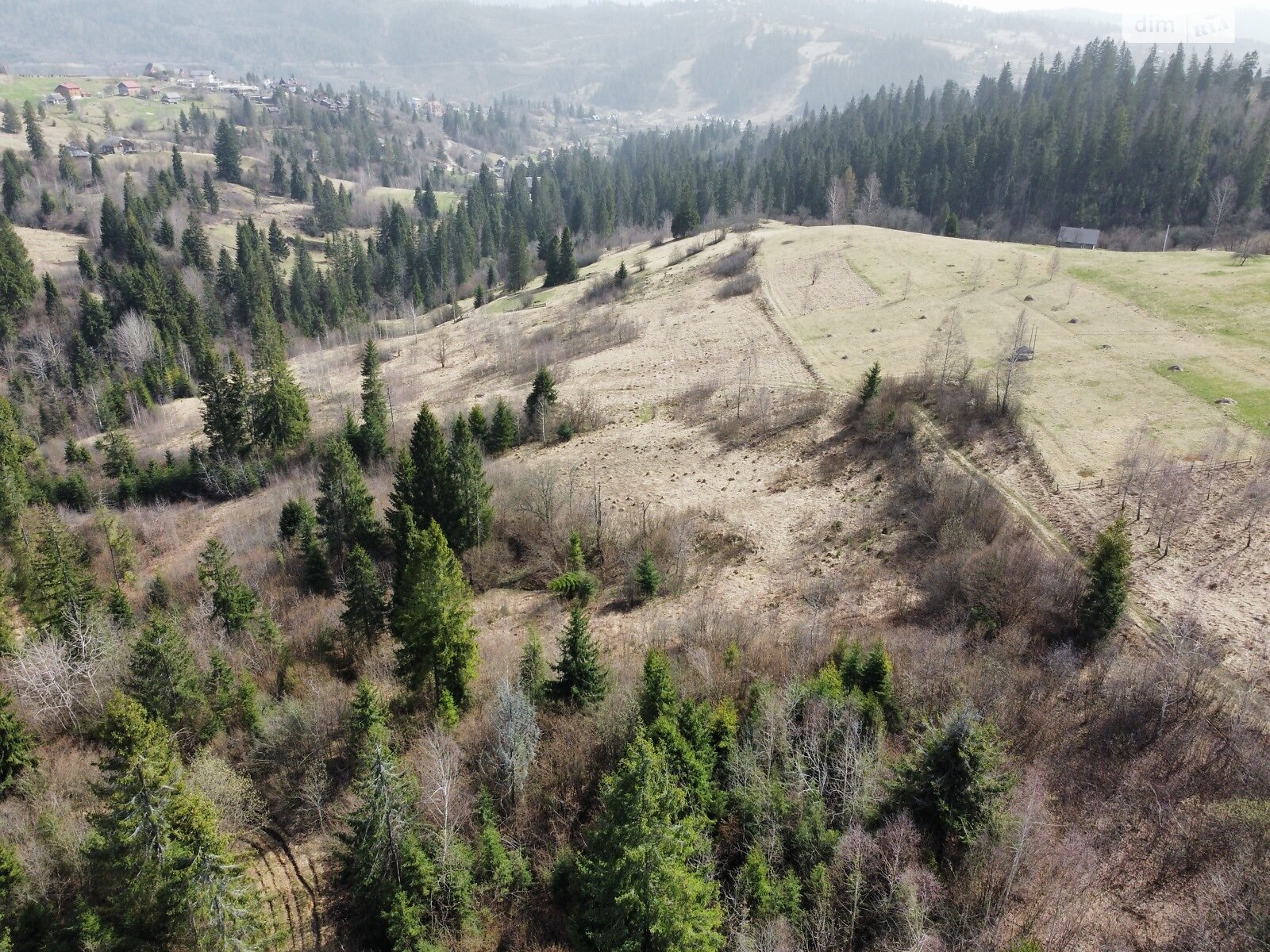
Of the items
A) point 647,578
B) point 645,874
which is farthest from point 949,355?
point 645,874

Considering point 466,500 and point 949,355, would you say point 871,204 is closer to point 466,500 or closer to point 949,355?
point 949,355

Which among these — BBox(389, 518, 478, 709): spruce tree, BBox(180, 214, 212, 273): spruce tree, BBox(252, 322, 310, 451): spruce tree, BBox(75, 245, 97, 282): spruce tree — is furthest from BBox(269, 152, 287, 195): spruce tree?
BBox(389, 518, 478, 709): spruce tree

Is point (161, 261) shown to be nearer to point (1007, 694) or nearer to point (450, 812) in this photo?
point (450, 812)

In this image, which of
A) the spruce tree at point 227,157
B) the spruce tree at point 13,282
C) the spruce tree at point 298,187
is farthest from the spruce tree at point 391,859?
the spruce tree at point 227,157

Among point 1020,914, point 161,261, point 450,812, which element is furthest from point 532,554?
point 161,261

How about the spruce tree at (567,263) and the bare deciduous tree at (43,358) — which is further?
the spruce tree at (567,263)

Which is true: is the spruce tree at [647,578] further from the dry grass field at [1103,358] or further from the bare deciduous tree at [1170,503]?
the bare deciduous tree at [1170,503]
